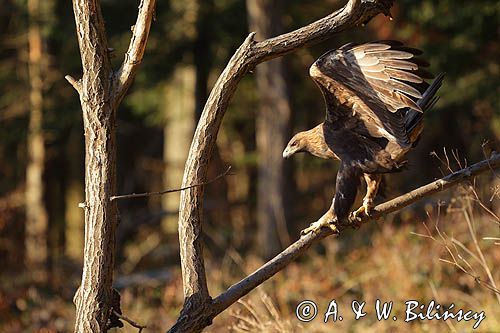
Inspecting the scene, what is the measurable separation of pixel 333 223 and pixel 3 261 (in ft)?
33.3

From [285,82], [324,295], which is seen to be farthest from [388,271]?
[285,82]

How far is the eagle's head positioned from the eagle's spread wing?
9.7 inches

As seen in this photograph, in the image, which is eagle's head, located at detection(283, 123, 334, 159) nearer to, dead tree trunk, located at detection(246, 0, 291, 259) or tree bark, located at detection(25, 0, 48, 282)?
dead tree trunk, located at detection(246, 0, 291, 259)

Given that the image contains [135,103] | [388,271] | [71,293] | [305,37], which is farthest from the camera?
[135,103]

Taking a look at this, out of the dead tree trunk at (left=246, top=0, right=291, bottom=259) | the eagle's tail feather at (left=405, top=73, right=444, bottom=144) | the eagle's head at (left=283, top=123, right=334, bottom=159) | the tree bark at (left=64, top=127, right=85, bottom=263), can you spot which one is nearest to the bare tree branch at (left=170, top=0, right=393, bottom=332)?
the eagle's tail feather at (left=405, top=73, right=444, bottom=144)

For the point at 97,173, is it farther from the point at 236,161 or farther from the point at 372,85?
the point at 236,161

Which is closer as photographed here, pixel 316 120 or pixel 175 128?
pixel 175 128

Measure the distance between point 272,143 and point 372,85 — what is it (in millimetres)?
6476

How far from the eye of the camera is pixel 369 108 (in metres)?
4.25

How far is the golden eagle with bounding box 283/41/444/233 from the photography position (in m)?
3.93

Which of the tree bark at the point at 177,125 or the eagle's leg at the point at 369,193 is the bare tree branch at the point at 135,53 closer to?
the eagle's leg at the point at 369,193

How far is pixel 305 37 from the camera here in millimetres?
3623

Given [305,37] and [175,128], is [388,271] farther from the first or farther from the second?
[175,128]

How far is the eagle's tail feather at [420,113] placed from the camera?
418 centimetres
